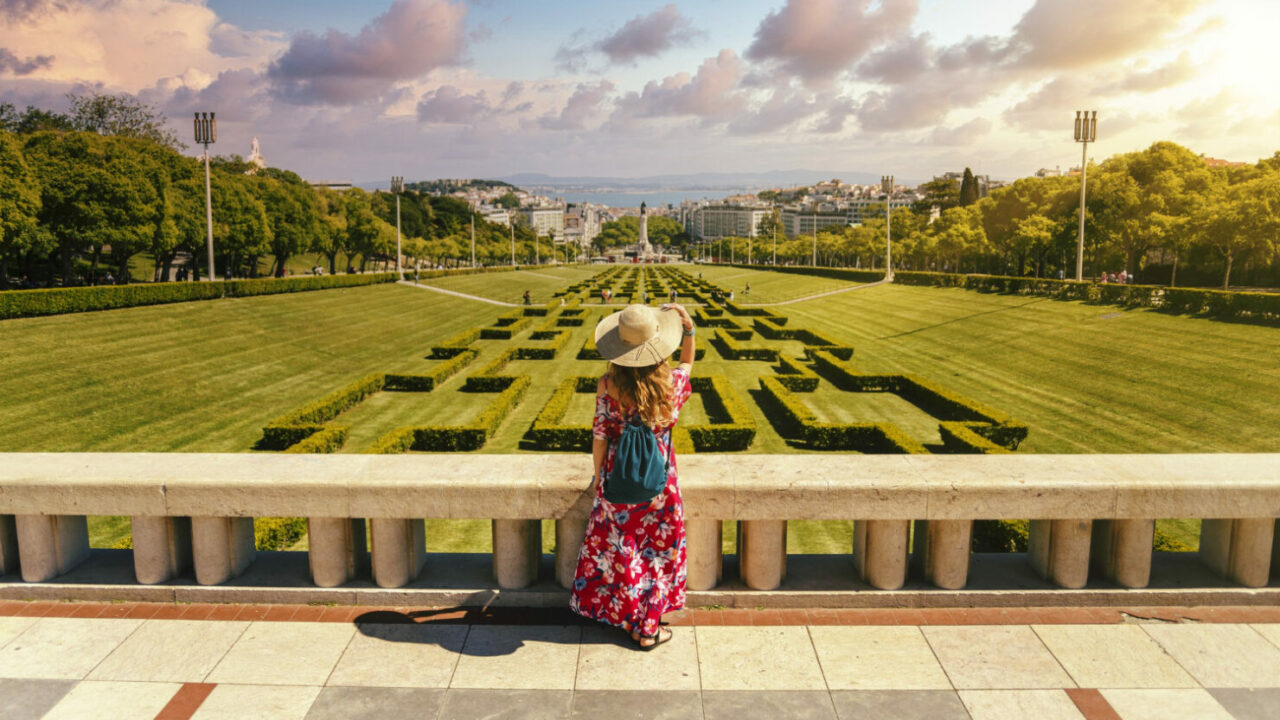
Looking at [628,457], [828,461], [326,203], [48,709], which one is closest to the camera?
[48,709]

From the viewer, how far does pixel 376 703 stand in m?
4.33

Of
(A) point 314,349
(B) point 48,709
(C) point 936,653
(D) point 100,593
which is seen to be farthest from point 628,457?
(A) point 314,349

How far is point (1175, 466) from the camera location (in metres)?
5.60

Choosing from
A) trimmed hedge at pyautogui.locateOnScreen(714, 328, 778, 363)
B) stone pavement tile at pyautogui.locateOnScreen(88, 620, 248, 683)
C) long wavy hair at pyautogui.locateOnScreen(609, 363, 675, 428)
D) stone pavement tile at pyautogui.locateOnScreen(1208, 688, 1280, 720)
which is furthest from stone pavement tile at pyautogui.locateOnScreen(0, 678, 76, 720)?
trimmed hedge at pyautogui.locateOnScreen(714, 328, 778, 363)

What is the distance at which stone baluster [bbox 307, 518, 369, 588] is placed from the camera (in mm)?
5418

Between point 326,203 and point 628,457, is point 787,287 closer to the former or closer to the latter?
point 326,203

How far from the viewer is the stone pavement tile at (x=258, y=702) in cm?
421

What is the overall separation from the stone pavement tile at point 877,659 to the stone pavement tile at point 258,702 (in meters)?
3.12

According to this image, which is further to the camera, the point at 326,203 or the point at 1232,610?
the point at 326,203

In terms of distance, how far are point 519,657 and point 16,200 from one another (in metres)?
40.0

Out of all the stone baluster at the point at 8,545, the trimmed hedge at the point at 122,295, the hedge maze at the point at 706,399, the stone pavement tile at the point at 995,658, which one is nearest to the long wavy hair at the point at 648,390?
the stone pavement tile at the point at 995,658

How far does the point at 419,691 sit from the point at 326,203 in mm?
82460

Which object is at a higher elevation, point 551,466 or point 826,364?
point 551,466

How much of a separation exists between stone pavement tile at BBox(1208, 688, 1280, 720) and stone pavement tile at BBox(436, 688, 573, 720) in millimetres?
3746
